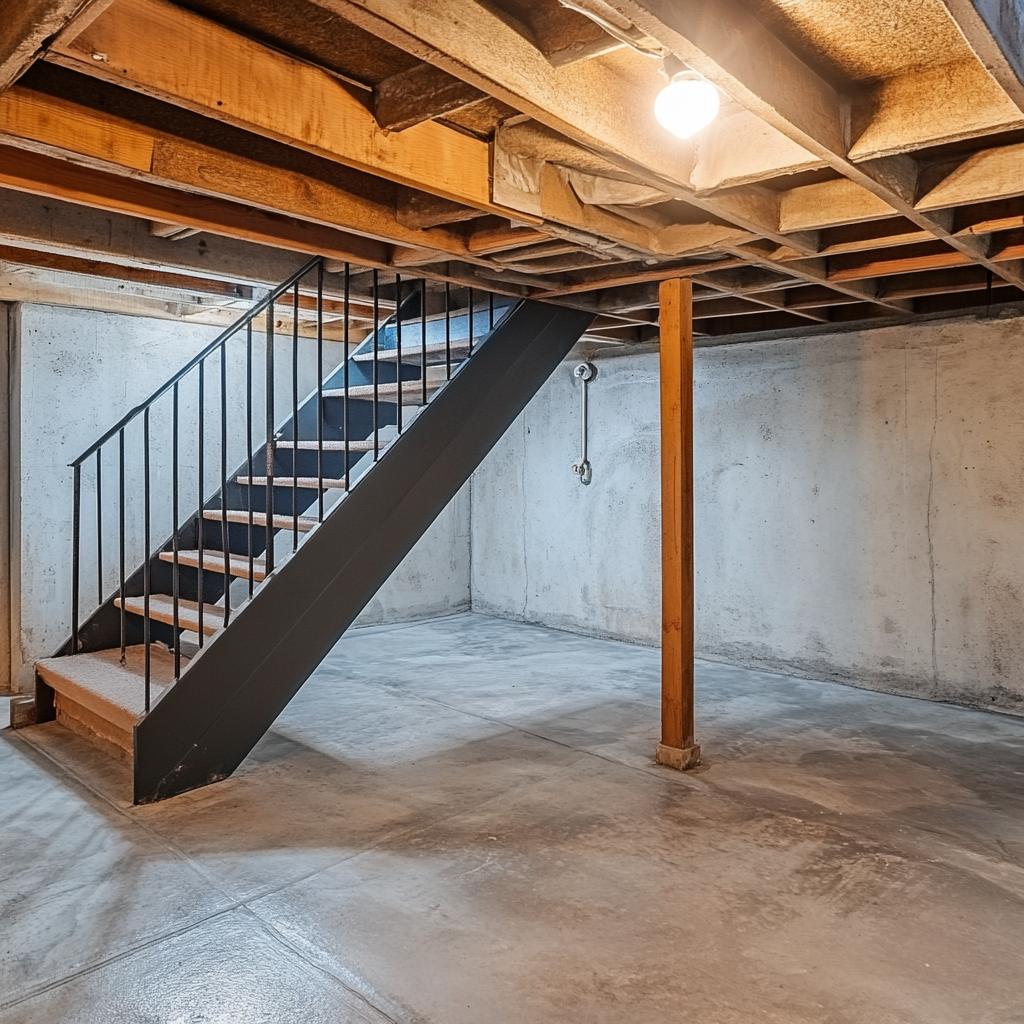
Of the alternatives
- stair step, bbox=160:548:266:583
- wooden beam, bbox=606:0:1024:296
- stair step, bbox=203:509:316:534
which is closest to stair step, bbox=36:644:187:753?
stair step, bbox=160:548:266:583

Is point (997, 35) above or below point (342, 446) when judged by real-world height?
above

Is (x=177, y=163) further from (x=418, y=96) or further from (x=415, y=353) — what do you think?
(x=415, y=353)

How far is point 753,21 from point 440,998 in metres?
2.31

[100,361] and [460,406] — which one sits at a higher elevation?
[100,361]

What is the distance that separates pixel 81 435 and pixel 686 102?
4295 mm

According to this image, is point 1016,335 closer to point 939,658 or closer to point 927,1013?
point 939,658

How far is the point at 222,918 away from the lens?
2.37 m

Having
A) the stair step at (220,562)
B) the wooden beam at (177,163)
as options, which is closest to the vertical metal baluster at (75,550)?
the stair step at (220,562)

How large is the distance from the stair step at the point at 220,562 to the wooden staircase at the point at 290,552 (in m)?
0.01

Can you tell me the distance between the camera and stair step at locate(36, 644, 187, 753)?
3.37 meters

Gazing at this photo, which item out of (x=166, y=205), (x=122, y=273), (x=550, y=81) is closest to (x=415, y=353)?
(x=122, y=273)

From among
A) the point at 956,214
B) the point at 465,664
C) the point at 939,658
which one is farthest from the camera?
the point at 465,664

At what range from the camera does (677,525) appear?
142 inches

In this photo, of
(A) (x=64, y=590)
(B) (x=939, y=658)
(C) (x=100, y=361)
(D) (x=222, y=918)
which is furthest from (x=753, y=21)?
(A) (x=64, y=590)
